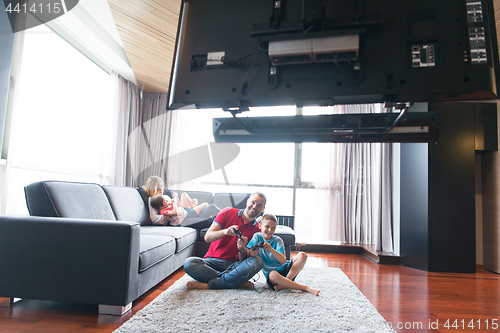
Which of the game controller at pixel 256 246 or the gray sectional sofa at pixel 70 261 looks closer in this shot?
the gray sectional sofa at pixel 70 261

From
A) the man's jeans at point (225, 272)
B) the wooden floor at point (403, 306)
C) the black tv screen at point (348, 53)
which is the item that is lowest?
the wooden floor at point (403, 306)

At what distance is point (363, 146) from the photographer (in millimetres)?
4551

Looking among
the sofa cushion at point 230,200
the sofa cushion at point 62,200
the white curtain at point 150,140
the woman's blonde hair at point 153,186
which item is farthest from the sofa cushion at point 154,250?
the white curtain at point 150,140

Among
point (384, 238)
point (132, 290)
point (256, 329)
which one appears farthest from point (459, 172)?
point (132, 290)

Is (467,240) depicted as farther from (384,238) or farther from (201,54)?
(201,54)

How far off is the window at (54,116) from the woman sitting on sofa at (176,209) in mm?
1021

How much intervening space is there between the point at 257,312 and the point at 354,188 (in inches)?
124

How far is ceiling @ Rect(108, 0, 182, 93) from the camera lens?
116 inches

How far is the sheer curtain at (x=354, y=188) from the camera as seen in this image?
14.2ft

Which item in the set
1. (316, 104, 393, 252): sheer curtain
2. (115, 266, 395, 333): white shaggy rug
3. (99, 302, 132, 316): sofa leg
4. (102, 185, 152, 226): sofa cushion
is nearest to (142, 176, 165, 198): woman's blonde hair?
(102, 185, 152, 226): sofa cushion

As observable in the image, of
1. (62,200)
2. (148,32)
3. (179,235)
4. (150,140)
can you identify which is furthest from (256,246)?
(150,140)

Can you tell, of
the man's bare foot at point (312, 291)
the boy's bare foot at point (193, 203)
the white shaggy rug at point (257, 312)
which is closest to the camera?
the white shaggy rug at point (257, 312)

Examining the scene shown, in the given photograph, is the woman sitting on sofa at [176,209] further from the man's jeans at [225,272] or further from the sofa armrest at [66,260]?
the sofa armrest at [66,260]

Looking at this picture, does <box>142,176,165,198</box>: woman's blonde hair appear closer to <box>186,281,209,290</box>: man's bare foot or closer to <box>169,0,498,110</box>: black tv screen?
<box>186,281,209,290</box>: man's bare foot
